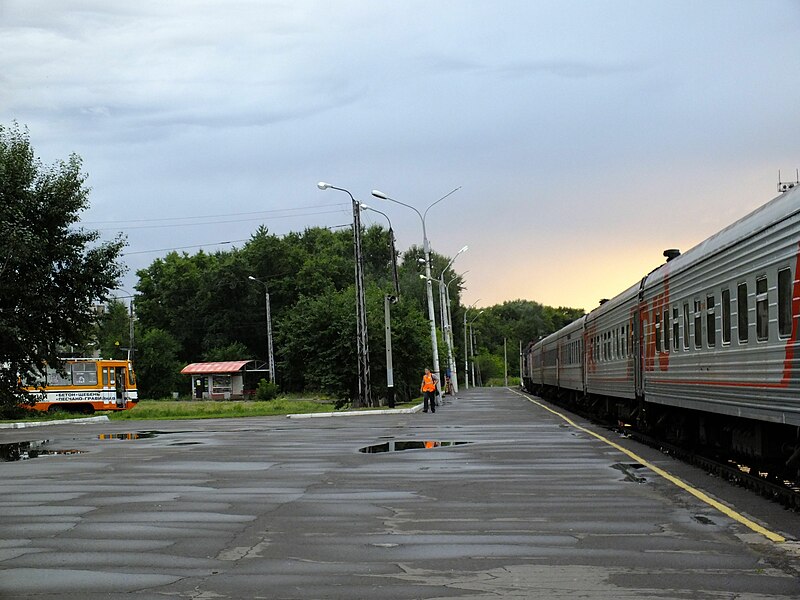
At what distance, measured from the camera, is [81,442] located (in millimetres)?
27750

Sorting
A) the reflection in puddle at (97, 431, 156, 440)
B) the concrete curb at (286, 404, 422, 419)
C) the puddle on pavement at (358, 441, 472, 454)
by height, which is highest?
the puddle on pavement at (358, 441, 472, 454)

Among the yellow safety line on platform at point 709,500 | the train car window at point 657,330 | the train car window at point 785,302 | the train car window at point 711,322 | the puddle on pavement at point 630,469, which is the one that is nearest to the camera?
the yellow safety line on platform at point 709,500

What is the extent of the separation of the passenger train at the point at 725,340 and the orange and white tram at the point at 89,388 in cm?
4369

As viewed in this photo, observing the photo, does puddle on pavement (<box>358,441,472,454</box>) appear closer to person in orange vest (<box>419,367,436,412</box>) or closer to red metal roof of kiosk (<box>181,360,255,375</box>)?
person in orange vest (<box>419,367,436,412</box>)

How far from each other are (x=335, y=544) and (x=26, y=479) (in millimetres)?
8793

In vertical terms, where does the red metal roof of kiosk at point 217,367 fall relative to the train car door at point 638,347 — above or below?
below

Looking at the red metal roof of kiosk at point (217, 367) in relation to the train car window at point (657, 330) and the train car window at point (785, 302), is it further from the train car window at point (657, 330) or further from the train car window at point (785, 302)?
the train car window at point (785, 302)

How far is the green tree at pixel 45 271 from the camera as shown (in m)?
39.5

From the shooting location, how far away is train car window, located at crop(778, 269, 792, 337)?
12.3 meters

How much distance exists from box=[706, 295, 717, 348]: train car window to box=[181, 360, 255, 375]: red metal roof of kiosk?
8569cm

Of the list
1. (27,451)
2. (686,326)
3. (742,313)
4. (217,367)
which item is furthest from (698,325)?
(217,367)

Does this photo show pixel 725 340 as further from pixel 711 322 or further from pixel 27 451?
pixel 27 451

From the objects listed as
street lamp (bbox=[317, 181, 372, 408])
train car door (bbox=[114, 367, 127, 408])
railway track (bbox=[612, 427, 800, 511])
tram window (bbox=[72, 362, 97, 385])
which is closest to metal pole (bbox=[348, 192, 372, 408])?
street lamp (bbox=[317, 181, 372, 408])

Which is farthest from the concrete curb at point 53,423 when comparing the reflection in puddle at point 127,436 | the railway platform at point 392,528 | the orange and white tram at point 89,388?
the orange and white tram at point 89,388
